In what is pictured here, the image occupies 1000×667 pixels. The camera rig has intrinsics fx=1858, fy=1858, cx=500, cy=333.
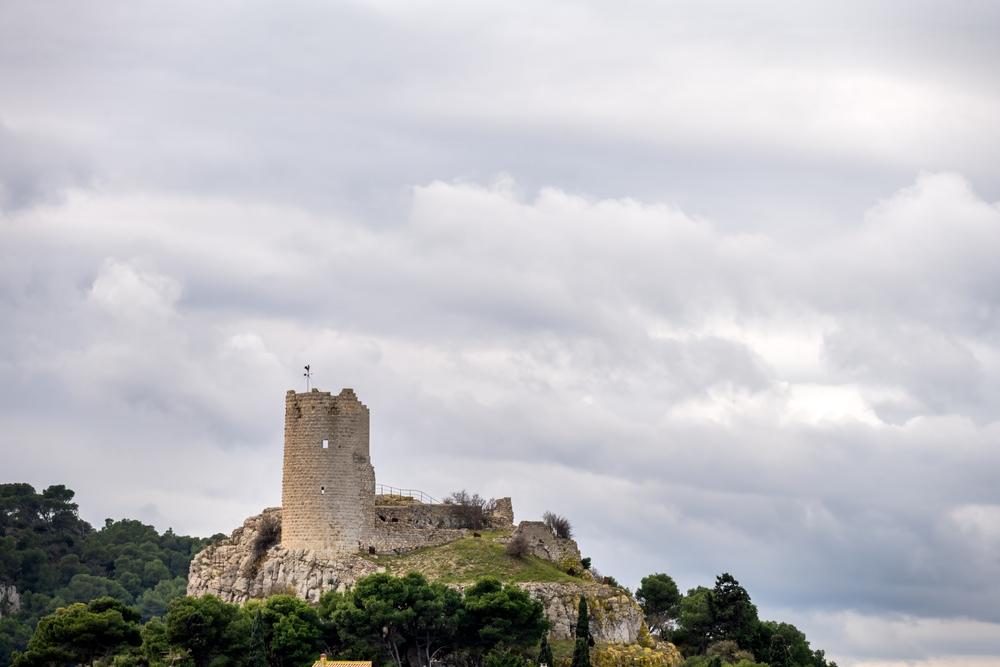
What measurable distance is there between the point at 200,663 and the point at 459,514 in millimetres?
20795

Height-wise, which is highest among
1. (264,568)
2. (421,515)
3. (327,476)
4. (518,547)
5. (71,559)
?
(71,559)

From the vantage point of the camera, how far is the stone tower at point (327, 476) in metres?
100

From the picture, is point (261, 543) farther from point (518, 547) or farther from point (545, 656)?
point (545, 656)

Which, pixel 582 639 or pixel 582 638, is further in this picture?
pixel 582 638

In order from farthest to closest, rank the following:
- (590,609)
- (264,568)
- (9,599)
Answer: (9,599), (264,568), (590,609)

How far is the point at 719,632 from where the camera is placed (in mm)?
106812

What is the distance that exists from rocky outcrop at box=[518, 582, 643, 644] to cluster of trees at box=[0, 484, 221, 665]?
6343 centimetres

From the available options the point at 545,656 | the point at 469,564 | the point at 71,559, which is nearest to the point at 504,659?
the point at 545,656

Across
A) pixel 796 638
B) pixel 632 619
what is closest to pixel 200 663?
pixel 632 619

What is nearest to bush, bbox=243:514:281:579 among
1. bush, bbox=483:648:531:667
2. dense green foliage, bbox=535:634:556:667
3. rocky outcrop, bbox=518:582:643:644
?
rocky outcrop, bbox=518:582:643:644

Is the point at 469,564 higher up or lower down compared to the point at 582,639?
higher up

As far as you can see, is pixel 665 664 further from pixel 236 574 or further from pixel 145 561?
pixel 145 561

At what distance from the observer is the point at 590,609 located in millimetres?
98375

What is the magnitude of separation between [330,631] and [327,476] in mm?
9104
